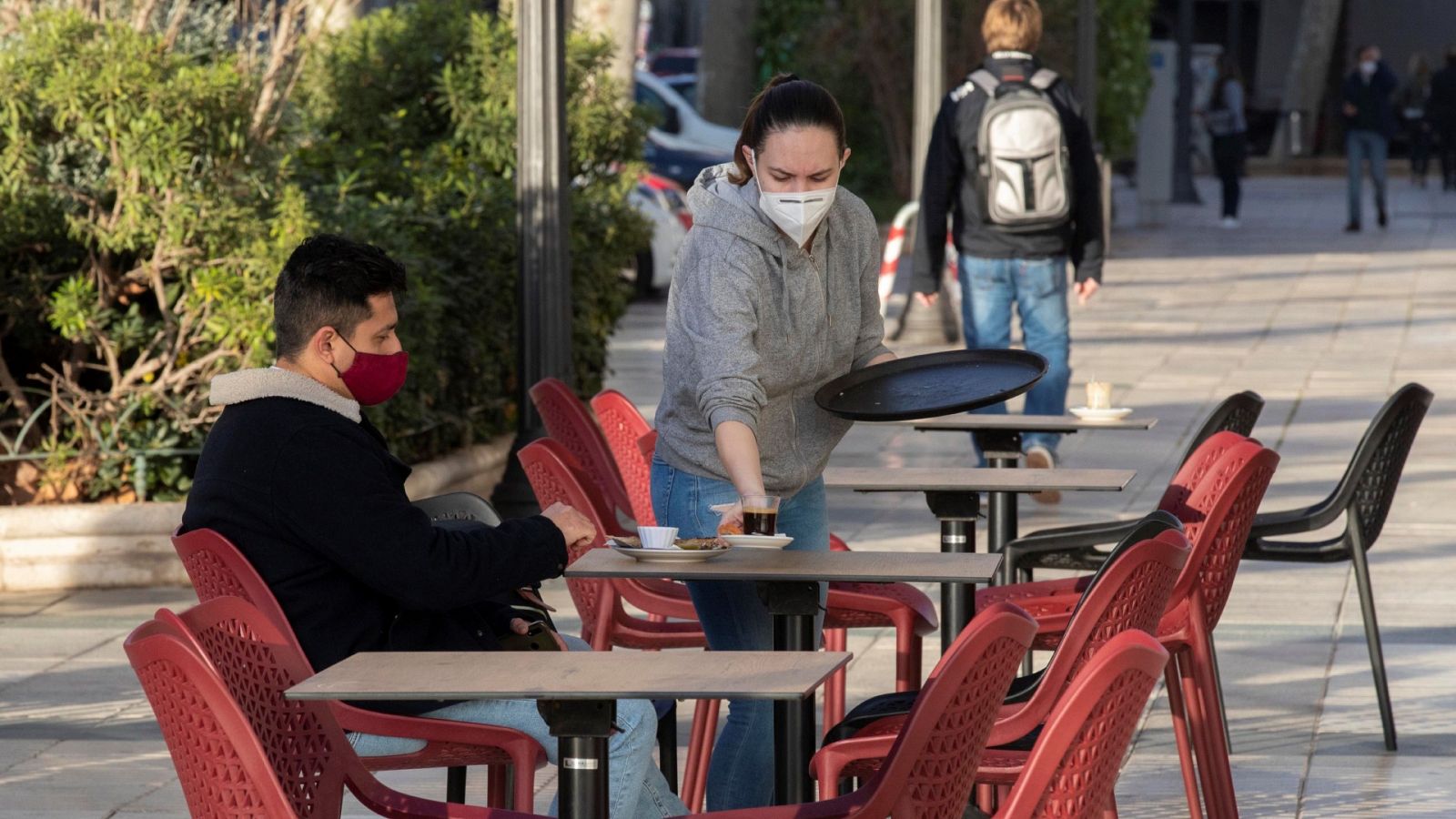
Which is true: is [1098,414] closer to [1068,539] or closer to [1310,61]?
[1068,539]

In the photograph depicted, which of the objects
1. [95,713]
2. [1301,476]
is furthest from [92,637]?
[1301,476]

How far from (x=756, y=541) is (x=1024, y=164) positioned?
5.47 m

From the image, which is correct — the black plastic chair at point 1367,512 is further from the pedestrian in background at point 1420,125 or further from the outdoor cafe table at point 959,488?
the pedestrian in background at point 1420,125

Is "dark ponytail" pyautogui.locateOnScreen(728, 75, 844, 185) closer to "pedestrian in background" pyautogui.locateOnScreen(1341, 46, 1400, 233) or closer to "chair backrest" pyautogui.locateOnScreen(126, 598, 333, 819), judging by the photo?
"chair backrest" pyautogui.locateOnScreen(126, 598, 333, 819)

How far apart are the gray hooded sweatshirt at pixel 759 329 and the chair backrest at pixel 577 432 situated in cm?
141

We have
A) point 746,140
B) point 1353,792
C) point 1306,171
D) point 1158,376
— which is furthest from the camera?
point 1306,171

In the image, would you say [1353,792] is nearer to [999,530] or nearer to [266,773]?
[999,530]

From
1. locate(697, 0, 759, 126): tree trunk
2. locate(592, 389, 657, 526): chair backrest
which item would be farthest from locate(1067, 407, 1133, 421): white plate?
locate(697, 0, 759, 126): tree trunk

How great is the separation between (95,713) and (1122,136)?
72.5 feet

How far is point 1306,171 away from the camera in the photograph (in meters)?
41.5

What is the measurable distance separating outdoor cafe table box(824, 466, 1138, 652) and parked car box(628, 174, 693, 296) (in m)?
13.1

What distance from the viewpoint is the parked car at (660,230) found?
18.9 meters

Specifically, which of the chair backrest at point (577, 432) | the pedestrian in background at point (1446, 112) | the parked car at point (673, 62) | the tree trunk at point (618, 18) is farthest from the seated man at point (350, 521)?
the parked car at point (673, 62)

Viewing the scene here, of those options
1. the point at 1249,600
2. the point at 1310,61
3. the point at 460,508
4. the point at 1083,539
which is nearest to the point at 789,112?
the point at 460,508
